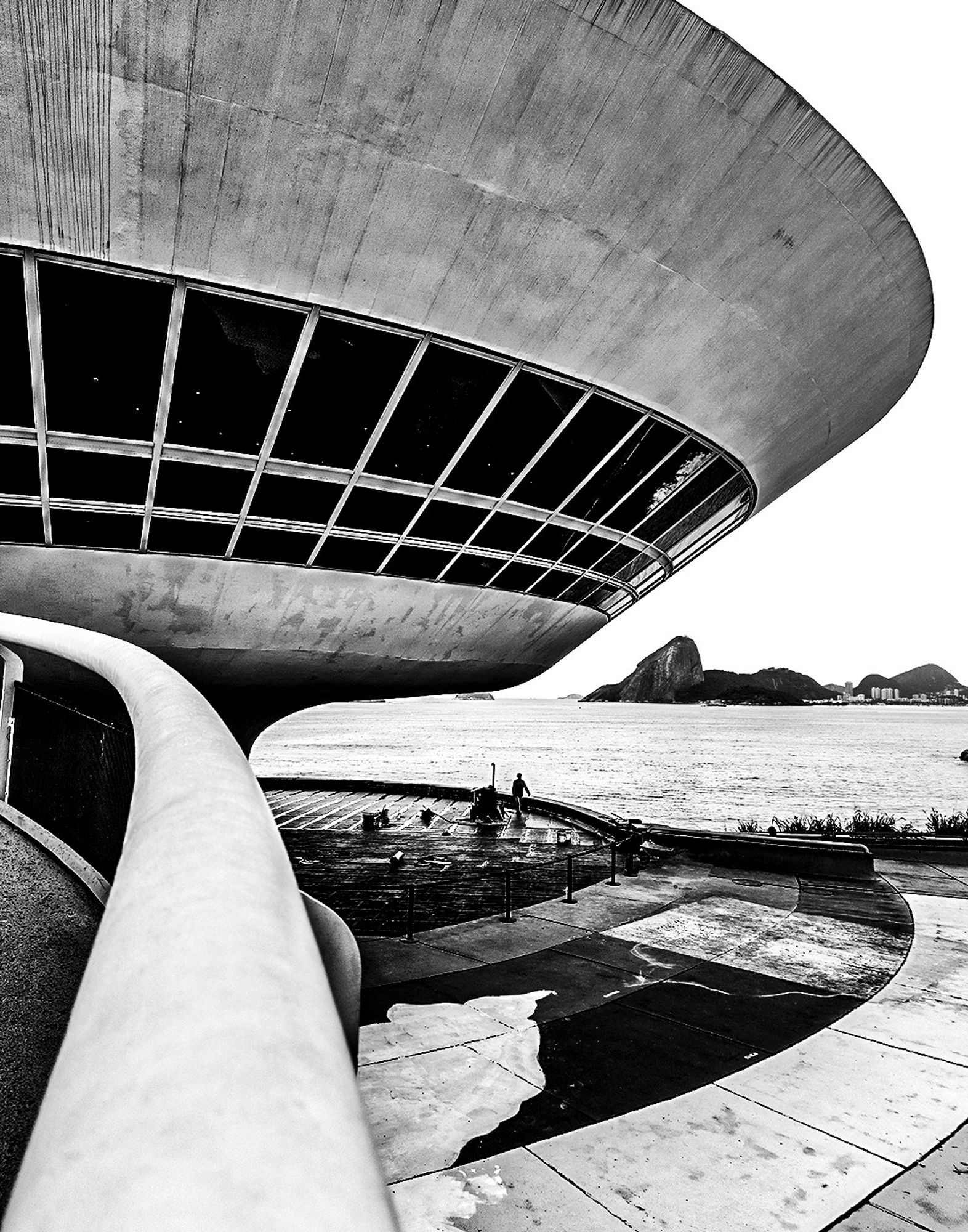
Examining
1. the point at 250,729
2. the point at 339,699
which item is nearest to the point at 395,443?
the point at 339,699

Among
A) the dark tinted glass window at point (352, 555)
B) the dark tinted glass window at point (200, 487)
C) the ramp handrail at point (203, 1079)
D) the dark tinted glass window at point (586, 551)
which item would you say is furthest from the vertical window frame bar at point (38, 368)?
the ramp handrail at point (203, 1079)

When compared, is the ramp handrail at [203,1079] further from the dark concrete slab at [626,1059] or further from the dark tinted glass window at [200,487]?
the dark tinted glass window at [200,487]

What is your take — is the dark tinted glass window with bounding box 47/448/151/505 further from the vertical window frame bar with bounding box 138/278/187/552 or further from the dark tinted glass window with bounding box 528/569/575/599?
the dark tinted glass window with bounding box 528/569/575/599

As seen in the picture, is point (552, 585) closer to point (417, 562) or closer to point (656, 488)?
point (656, 488)

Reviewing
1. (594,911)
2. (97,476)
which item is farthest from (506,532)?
(594,911)

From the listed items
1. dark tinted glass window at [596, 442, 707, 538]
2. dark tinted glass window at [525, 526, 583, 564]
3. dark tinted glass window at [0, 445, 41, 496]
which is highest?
dark tinted glass window at [596, 442, 707, 538]

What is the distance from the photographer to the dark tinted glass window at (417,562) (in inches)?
528

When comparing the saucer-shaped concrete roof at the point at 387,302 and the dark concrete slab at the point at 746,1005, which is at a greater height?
the saucer-shaped concrete roof at the point at 387,302

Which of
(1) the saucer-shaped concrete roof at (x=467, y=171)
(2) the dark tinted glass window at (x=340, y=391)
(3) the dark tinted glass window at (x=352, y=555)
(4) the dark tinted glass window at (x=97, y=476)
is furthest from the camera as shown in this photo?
(3) the dark tinted glass window at (x=352, y=555)

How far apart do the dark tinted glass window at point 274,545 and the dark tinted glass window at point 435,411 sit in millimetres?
1769

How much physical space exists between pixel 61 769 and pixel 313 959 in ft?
17.0

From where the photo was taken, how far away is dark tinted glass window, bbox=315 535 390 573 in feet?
42.3

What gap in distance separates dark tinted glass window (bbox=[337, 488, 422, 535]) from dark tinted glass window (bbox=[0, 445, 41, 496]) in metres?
4.13

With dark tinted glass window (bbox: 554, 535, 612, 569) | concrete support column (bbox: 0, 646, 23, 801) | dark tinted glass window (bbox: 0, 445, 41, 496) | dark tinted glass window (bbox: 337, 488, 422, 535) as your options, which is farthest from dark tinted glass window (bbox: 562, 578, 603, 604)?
concrete support column (bbox: 0, 646, 23, 801)
